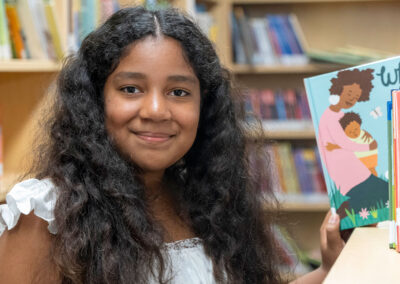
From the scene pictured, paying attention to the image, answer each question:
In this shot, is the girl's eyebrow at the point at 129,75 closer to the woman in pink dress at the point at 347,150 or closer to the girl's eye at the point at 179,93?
the girl's eye at the point at 179,93

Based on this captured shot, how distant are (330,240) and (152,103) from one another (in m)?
0.47

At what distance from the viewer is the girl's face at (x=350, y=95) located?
1.17m

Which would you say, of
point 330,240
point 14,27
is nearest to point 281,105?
point 14,27

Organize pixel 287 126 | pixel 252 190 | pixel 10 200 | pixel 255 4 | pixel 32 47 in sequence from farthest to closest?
pixel 255 4 < pixel 287 126 < pixel 32 47 < pixel 252 190 < pixel 10 200

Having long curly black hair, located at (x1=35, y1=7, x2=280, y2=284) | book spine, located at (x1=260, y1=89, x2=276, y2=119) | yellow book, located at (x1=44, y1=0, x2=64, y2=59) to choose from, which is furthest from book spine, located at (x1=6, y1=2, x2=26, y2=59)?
book spine, located at (x1=260, y1=89, x2=276, y2=119)

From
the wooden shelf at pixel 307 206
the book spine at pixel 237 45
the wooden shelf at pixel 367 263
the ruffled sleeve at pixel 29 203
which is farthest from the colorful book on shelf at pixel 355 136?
the book spine at pixel 237 45

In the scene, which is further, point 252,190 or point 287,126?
point 287,126

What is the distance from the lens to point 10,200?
1.12 meters

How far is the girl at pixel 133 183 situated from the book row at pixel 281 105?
6.61ft

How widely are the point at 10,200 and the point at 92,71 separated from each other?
0.31 m

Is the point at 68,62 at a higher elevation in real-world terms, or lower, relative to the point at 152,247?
higher

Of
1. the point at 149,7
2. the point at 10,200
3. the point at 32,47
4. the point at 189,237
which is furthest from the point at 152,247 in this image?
the point at 32,47

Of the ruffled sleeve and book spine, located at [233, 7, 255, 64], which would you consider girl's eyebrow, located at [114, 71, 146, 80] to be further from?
book spine, located at [233, 7, 255, 64]

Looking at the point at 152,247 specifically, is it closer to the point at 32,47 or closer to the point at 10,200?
the point at 10,200
